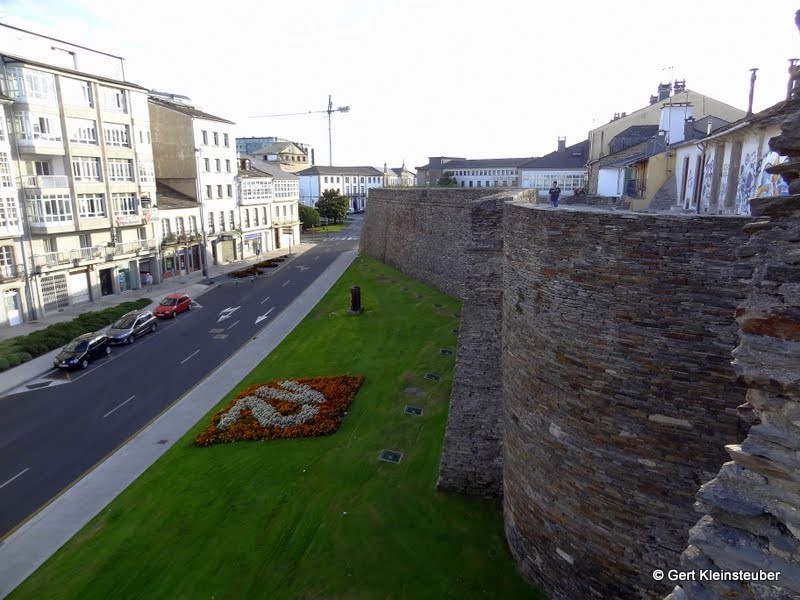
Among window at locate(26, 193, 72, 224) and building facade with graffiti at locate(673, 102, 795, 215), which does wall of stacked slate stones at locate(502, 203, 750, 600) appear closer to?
building facade with graffiti at locate(673, 102, 795, 215)

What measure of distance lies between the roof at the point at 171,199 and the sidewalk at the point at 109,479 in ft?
88.2

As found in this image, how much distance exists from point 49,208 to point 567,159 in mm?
53873

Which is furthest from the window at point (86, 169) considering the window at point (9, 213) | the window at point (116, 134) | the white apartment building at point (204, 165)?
the white apartment building at point (204, 165)

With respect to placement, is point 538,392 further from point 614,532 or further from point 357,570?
point 357,570

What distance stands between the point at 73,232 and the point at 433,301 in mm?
27313

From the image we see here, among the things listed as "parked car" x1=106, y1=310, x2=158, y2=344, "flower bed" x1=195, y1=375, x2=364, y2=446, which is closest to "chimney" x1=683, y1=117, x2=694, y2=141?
"flower bed" x1=195, y1=375, x2=364, y2=446

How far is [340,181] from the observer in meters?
126

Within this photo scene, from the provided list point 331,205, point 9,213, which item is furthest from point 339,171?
point 9,213

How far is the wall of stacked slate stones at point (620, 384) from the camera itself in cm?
808

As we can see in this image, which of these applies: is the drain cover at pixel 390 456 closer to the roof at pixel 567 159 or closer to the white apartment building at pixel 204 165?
the white apartment building at pixel 204 165

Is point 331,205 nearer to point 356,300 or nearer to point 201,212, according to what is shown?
point 201,212

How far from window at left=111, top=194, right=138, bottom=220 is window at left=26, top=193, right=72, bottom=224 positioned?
439cm

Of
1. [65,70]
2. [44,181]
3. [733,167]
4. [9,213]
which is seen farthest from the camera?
[65,70]

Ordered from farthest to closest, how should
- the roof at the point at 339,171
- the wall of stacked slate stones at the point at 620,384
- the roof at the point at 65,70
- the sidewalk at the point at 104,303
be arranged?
1. the roof at the point at 339,171
2. the roof at the point at 65,70
3. the sidewalk at the point at 104,303
4. the wall of stacked slate stones at the point at 620,384
